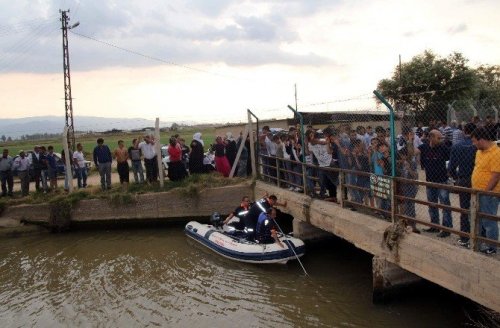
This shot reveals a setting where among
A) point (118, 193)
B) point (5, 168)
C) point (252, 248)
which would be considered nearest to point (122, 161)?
point (118, 193)

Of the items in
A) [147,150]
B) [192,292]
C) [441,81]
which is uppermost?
[441,81]

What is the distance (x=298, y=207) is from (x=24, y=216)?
30.0ft

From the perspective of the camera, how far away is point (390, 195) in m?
7.90

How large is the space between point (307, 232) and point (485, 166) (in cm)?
572

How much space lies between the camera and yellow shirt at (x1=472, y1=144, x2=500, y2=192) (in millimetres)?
6035

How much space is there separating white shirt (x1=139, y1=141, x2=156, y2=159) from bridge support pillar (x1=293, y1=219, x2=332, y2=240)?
5.82 meters

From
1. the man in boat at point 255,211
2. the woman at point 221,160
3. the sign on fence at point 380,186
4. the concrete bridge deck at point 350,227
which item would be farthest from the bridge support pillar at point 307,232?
the woman at point 221,160

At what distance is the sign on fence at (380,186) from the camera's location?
313 inches

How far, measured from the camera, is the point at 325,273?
980cm

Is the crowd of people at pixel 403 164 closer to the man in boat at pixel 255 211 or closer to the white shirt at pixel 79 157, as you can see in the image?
the man in boat at pixel 255 211

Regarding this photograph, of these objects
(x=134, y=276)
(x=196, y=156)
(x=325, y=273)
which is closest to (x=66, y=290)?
(x=134, y=276)

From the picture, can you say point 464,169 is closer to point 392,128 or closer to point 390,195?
point 392,128

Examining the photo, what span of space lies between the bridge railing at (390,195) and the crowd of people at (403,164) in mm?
22

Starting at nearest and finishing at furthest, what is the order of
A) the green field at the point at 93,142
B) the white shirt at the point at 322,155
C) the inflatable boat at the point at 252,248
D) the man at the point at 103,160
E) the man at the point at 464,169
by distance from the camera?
the man at the point at 464,169 < the inflatable boat at the point at 252,248 < the white shirt at the point at 322,155 < the man at the point at 103,160 < the green field at the point at 93,142
